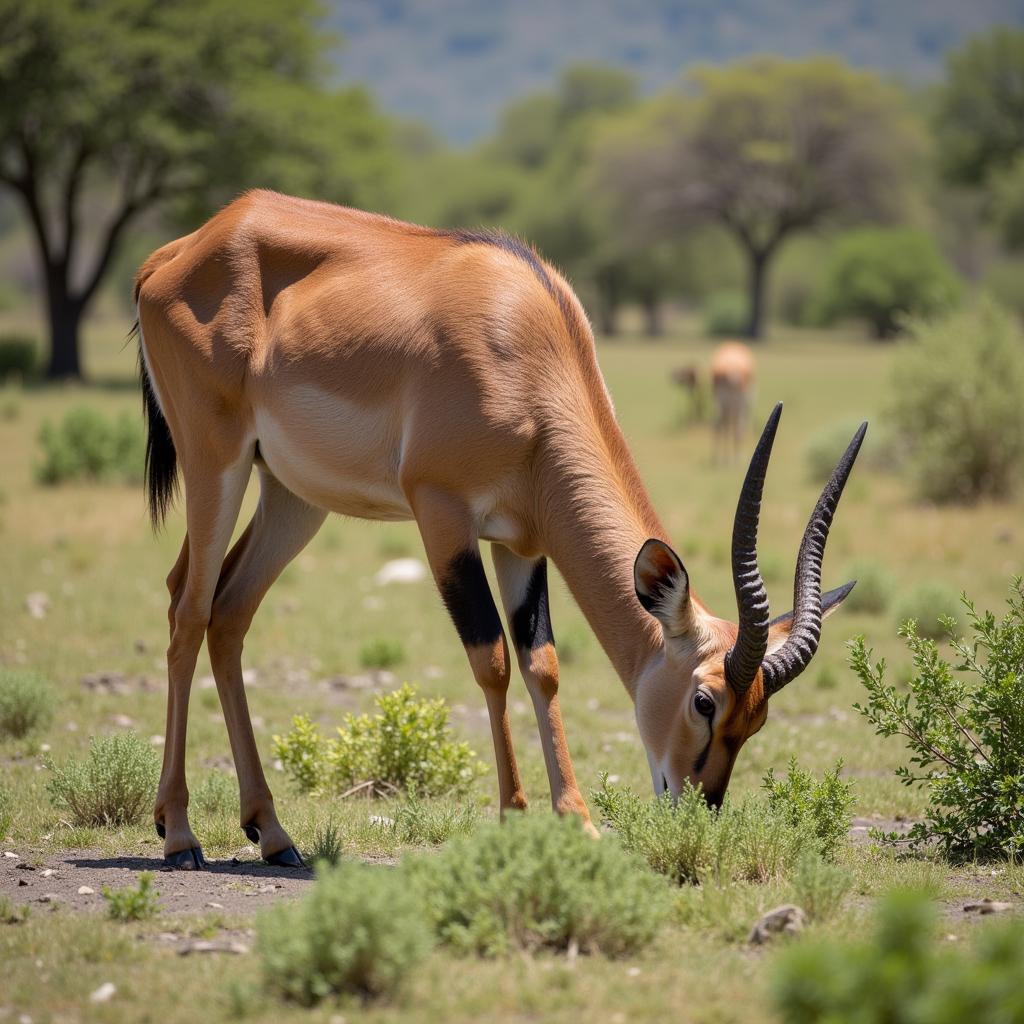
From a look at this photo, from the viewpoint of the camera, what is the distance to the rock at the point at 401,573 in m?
14.8

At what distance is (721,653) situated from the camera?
18.5 ft

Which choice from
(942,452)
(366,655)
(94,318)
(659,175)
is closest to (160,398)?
(366,655)

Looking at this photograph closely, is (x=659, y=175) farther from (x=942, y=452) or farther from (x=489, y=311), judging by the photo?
(x=489, y=311)

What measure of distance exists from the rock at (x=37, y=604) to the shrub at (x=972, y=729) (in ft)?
27.1

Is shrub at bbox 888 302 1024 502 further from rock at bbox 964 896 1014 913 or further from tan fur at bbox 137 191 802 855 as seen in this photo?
rock at bbox 964 896 1014 913

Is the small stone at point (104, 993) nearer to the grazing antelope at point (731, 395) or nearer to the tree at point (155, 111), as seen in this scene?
the grazing antelope at point (731, 395)

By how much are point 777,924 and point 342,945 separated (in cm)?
158

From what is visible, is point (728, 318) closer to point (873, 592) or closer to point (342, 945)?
point (873, 592)

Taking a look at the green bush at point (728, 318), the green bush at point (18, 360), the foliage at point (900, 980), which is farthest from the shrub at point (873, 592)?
the green bush at point (728, 318)

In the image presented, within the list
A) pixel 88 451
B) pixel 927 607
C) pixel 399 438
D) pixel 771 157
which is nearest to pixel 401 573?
pixel 927 607

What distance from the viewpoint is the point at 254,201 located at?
23.1ft

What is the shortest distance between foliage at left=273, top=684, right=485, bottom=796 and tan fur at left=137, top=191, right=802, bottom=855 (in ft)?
3.30

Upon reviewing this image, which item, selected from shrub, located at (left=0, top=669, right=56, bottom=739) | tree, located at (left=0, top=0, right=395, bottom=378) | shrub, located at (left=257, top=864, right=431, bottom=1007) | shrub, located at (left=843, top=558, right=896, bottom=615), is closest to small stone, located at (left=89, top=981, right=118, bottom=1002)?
shrub, located at (left=257, top=864, right=431, bottom=1007)

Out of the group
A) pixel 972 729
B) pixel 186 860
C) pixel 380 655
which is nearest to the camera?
pixel 186 860
